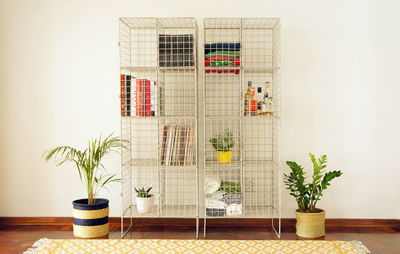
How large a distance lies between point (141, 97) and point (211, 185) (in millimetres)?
941

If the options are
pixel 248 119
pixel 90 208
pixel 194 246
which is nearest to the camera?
pixel 194 246

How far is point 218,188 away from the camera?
11.1 feet

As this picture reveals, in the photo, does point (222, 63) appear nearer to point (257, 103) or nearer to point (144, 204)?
point (257, 103)

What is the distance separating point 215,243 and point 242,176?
60 cm

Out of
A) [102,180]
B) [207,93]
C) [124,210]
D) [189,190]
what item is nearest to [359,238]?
[189,190]

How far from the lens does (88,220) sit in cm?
325

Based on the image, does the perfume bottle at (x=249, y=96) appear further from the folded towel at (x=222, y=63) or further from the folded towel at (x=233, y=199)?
the folded towel at (x=233, y=199)

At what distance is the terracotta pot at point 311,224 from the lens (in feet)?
10.7

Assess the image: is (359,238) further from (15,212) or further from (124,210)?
(15,212)

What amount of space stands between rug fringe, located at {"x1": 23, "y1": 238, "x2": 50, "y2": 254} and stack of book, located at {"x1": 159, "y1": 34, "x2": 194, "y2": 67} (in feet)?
5.54

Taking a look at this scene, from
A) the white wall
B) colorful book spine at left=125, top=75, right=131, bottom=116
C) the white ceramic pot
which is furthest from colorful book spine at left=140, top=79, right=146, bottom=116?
the white ceramic pot

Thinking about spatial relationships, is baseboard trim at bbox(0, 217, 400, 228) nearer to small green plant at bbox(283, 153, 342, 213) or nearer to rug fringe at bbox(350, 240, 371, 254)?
small green plant at bbox(283, 153, 342, 213)

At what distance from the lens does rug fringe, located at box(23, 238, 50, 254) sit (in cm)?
295

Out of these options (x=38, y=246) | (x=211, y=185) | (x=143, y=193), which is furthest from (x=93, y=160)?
(x=211, y=185)
